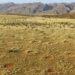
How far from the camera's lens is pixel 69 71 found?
12.5 meters

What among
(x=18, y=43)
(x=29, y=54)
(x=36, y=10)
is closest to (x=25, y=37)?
(x=18, y=43)

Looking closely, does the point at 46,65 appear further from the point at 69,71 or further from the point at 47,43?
the point at 47,43

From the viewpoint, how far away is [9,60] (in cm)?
1377

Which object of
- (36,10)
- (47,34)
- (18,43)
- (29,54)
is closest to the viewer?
(29,54)

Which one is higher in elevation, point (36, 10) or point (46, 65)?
point (46, 65)

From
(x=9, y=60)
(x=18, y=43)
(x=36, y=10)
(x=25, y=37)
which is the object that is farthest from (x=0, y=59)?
(x=36, y=10)

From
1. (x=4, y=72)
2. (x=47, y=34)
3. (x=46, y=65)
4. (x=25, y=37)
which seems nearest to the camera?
(x=4, y=72)

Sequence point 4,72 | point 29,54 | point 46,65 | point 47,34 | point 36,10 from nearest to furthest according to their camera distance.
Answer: point 4,72 < point 46,65 < point 29,54 < point 47,34 < point 36,10

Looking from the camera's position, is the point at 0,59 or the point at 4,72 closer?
the point at 4,72

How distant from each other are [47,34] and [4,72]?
27.4ft

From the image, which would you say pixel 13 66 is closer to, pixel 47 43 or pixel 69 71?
pixel 69 71

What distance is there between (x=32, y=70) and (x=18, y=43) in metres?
4.42

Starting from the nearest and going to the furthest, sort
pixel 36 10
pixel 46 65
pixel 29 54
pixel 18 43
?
pixel 46 65 < pixel 29 54 < pixel 18 43 < pixel 36 10

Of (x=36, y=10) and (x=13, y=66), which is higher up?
(x=13, y=66)
